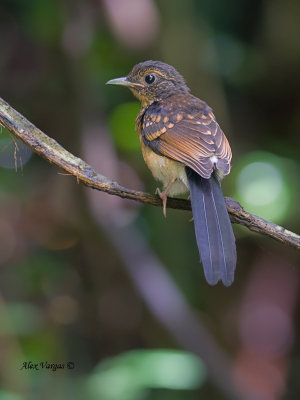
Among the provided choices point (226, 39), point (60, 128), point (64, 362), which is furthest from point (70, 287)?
point (226, 39)

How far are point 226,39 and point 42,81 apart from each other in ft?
5.96

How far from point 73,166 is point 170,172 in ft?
2.27

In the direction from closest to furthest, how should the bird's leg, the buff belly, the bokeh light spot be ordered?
the bird's leg < the buff belly < the bokeh light spot

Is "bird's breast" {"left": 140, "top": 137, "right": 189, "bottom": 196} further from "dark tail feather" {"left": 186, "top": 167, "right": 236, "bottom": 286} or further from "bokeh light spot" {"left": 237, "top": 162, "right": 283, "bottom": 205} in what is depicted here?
"bokeh light spot" {"left": 237, "top": 162, "right": 283, "bottom": 205}

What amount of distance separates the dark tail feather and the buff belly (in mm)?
173

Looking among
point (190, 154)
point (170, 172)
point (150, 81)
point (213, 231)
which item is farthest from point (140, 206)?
point (213, 231)

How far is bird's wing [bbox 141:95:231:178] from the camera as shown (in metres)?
2.98

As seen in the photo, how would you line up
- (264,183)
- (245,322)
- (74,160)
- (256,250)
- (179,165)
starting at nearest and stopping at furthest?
(74,160)
(179,165)
(264,183)
(245,322)
(256,250)

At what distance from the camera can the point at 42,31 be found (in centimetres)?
551

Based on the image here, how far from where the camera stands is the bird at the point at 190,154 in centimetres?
263

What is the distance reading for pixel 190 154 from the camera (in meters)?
2.99

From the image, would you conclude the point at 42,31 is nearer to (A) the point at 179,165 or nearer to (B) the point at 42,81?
(B) the point at 42,81
